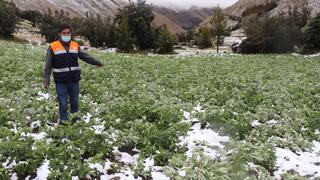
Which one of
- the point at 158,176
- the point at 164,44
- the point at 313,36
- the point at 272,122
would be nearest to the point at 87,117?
the point at 158,176

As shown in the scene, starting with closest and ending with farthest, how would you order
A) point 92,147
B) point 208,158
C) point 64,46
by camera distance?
point 208,158
point 92,147
point 64,46

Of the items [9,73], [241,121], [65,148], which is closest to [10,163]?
[65,148]

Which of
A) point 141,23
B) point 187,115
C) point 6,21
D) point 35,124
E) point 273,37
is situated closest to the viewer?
point 35,124

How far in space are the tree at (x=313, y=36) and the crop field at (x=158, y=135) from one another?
114ft

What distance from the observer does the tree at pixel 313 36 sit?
47625 millimetres

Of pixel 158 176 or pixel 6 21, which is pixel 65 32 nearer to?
pixel 158 176

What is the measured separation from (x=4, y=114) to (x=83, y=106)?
2.34 meters

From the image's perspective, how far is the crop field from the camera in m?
7.75

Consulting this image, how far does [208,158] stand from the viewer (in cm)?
787

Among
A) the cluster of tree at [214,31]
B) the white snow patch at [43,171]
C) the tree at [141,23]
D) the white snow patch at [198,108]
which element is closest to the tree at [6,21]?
the tree at [141,23]

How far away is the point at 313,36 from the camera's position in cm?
4788

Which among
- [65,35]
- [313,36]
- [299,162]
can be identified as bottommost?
[299,162]

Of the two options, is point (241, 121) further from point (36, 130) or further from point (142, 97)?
point (36, 130)

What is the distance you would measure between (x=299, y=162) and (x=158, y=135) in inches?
121
